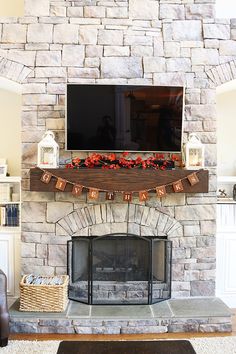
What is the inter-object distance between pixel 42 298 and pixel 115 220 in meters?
0.98

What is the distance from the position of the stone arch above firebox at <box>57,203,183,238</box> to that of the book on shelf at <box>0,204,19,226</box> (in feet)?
1.76

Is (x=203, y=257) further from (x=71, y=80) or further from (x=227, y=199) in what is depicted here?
(x=71, y=80)

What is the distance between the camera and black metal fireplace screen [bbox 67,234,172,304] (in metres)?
3.70

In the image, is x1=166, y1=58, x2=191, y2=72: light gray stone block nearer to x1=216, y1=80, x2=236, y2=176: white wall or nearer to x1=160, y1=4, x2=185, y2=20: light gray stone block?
x1=160, y1=4, x2=185, y2=20: light gray stone block

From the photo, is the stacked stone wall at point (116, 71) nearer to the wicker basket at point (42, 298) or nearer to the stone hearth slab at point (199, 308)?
the stone hearth slab at point (199, 308)

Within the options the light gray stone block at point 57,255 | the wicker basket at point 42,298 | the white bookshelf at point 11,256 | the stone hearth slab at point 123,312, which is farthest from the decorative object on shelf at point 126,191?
the stone hearth slab at point 123,312

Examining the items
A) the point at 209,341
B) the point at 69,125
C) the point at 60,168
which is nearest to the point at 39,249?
the point at 60,168

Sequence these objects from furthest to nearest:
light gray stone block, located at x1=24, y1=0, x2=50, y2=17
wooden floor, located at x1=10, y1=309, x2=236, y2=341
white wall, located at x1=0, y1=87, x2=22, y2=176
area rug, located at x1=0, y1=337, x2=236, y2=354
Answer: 1. white wall, located at x1=0, y1=87, x2=22, y2=176
2. light gray stone block, located at x1=24, y1=0, x2=50, y2=17
3. wooden floor, located at x1=10, y1=309, x2=236, y2=341
4. area rug, located at x1=0, y1=337, x2=236, y2=354

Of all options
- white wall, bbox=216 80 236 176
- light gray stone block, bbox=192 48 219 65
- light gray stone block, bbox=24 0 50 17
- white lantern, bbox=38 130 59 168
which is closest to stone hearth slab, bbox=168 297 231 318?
white wall, bbox=216 80 236 176

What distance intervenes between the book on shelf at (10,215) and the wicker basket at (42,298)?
773 millimetres

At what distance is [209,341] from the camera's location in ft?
10.3

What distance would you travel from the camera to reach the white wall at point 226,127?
4.29 metres

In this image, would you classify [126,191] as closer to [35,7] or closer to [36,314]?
[36,314]

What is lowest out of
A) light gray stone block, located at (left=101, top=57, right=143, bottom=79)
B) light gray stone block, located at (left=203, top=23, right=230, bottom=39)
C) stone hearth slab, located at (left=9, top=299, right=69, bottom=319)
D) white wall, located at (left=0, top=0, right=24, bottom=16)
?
stone hearth slab, located at (left=9, top=299, right=69, bottom=319)
